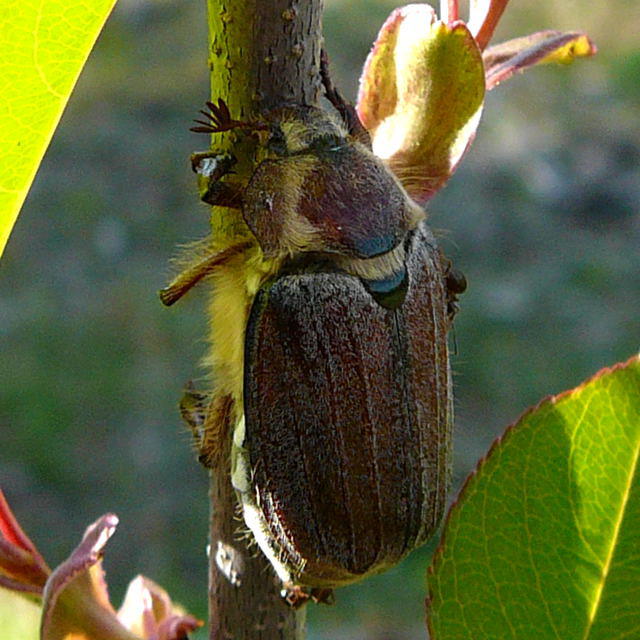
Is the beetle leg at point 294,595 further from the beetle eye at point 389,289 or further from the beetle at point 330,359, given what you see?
the beetle eye at point 389,289

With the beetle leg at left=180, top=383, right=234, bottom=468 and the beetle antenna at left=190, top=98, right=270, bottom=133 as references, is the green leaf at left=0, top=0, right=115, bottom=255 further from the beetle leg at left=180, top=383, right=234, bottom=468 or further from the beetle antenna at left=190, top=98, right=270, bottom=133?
the beetle leg at left=180, top=383, right=234, bottom=468

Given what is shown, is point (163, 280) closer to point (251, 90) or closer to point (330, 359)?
point (330, 359)

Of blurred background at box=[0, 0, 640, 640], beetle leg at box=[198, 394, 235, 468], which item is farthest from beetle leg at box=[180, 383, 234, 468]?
blurred background at box=[0, 0, 640, 640]

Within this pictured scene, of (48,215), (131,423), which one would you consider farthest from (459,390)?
(48,215)

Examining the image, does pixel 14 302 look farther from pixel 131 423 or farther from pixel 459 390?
pixel 459 390

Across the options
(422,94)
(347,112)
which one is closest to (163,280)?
(347,112)
